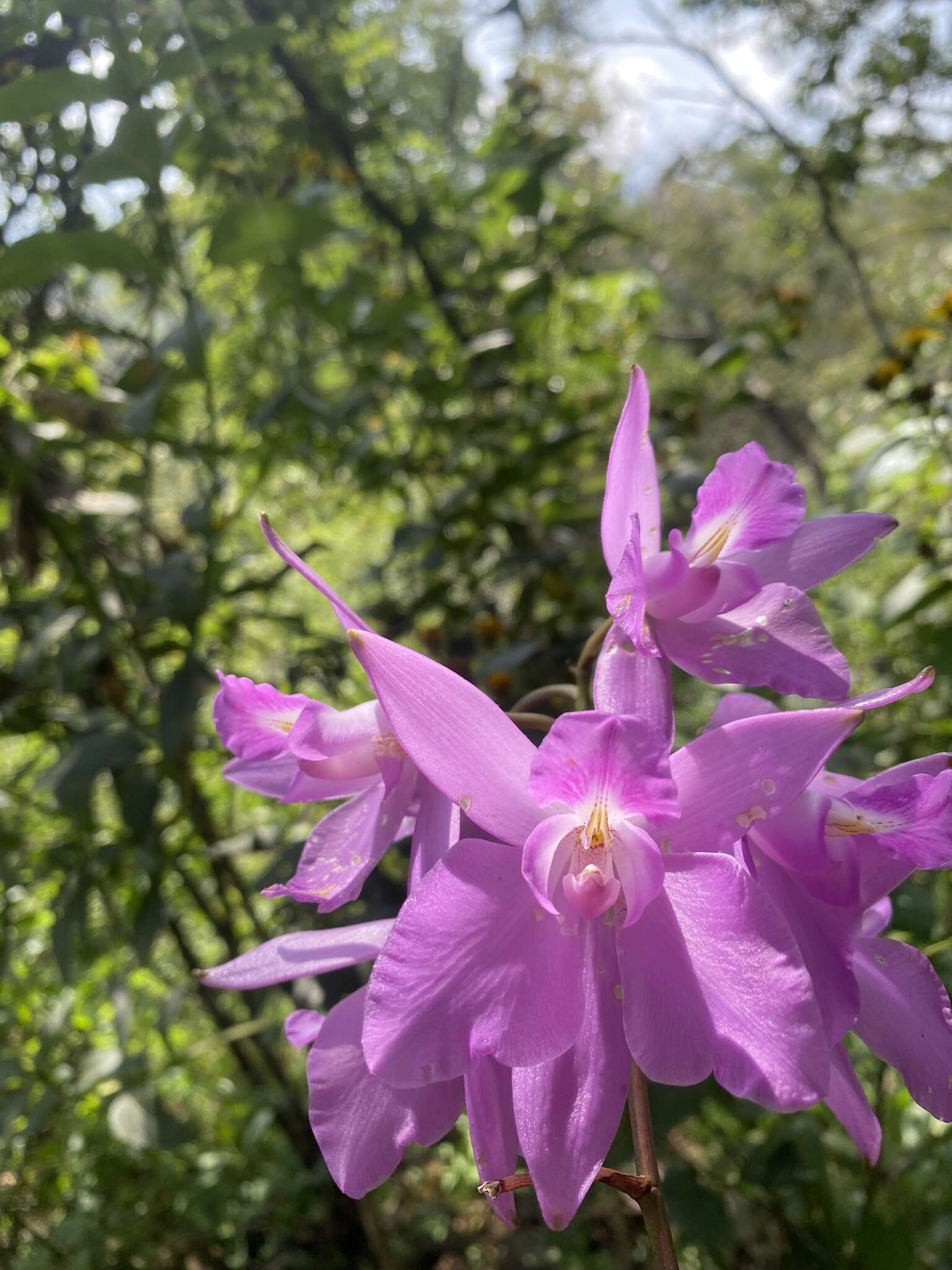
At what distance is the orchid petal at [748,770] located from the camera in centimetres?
43

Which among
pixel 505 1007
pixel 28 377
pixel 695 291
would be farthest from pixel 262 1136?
pixel 695 291

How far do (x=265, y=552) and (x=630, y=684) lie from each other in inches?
60.5

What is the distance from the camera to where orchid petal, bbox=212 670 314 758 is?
0.57 metres

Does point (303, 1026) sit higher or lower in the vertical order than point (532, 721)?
lower

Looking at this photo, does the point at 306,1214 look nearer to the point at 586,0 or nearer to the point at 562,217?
the point at 562,217

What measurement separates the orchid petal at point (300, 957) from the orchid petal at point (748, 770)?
22cm

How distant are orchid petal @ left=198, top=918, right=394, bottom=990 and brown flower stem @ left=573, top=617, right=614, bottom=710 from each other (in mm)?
189

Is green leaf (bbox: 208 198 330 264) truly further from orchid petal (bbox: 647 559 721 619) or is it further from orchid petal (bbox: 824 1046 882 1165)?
orchid petal (bbox: 824 1046 882 1165)

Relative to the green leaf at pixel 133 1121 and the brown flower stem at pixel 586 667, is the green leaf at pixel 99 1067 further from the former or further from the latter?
the brown flower stem at pixel 586 667

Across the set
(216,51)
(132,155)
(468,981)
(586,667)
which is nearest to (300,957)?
(468,981)

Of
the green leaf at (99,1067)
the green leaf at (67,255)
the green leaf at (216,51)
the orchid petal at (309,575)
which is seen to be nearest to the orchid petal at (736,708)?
the orchid petal at (309,575)

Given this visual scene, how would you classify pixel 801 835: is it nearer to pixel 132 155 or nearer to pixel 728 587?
pixel 728 587

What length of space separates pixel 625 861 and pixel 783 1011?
10cm

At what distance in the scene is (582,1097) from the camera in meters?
0.45
